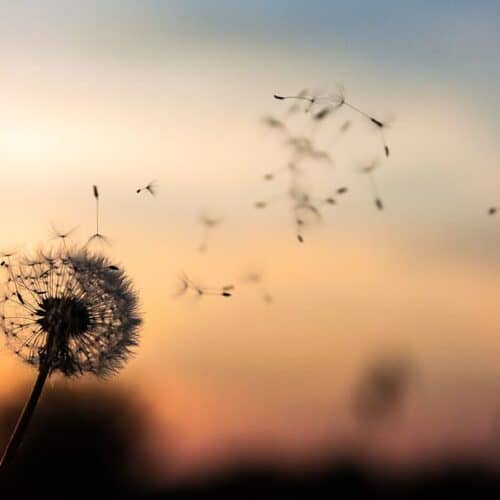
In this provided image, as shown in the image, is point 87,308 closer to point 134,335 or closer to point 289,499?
point 134,335

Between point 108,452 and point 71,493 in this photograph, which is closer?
point 71,493

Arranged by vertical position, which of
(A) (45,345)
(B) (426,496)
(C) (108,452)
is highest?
(C) (108,452)

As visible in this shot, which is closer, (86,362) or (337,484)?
(86,362)

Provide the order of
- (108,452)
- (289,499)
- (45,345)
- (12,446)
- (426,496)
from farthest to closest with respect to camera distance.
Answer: (108,452) → (289,499) → (426,496) → (45,345) → (12,446)

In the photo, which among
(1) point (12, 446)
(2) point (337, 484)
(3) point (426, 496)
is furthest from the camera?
(2) point (337, 484)

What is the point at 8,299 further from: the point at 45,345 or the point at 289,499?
the point at 289,499

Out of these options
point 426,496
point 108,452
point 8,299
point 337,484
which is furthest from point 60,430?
point 8,299

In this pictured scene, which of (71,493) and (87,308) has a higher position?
(71,493)

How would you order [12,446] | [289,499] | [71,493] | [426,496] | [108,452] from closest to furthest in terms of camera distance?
[12,446] → [426,496] → [289,499] → [71,493] → [108,452]

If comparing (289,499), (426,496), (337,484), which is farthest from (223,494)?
(426,496)
